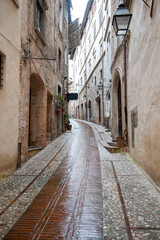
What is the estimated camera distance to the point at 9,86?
4320 mm

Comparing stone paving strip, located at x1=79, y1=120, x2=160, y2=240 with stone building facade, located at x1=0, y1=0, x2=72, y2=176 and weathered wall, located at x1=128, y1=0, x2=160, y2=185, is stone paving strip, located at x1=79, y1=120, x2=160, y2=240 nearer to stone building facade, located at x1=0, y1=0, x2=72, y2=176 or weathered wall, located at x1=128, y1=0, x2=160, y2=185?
weathered wall, located at x1=128, y1=0, x2=160, y2=185

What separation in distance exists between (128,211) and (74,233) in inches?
34.1

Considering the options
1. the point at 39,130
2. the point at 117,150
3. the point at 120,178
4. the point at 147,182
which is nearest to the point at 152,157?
the point at 147,182

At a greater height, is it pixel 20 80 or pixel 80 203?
pixel 20 80

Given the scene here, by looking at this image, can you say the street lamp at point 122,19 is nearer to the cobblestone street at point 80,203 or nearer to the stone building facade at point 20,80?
the stone building facade at point 20,80

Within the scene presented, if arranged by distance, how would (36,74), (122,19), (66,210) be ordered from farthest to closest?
(36,74) → (122,19) → (66,210)

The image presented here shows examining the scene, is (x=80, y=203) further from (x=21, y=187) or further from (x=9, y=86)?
(x=9, y=86)

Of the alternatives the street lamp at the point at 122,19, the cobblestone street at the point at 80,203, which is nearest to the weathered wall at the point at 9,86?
the cobblestone street at the point at 80,203

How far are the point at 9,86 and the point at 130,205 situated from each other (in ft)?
11.4

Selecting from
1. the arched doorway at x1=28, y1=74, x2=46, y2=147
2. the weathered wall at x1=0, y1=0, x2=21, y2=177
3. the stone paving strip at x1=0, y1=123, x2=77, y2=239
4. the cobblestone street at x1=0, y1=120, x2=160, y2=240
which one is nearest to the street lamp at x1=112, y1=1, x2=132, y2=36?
the weathered wall at x1=0, y1=0, x2=21, y2=177

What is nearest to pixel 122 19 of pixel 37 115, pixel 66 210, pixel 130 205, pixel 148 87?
pixel 148 87

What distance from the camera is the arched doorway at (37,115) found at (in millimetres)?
7230

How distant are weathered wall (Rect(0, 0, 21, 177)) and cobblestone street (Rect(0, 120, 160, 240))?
0.49 meters

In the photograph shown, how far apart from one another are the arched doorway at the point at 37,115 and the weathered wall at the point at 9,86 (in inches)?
99.1
